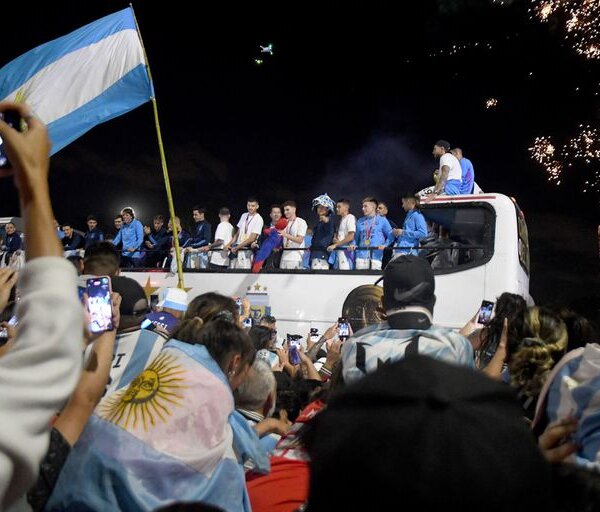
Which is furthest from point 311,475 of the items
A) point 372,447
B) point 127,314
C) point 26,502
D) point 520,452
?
point 127,314

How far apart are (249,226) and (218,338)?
30.7 ft

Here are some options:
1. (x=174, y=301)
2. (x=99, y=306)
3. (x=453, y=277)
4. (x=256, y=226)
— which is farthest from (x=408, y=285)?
(x=256, y=226)

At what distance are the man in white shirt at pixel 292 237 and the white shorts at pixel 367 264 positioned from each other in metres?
1.21

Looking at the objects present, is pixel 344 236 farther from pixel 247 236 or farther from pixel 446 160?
pixel 446 160

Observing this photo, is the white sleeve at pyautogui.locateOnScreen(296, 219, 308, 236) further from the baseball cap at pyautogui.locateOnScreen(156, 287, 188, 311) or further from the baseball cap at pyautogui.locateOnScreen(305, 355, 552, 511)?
the baseball cap at pyautogui.locateOnScreen(305, 355, 552, 511)

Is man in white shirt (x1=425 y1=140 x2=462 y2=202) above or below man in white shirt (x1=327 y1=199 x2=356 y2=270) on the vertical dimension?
above

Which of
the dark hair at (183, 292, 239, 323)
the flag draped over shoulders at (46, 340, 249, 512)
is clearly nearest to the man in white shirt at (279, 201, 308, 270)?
the dark hair at (183, 292, 239, 323)

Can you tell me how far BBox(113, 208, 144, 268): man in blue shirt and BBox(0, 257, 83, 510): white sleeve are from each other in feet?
40.5

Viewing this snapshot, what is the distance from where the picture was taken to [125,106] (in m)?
7.35

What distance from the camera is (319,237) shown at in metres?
11.4

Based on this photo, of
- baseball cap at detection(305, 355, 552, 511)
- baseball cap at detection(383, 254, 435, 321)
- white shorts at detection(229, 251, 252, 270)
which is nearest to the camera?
baseball cap at detection(305, 355, 552, 511)

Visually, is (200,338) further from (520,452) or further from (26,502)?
(520,452)

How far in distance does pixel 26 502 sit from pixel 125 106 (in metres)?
6.44

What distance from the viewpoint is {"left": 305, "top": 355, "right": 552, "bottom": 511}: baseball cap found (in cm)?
77
